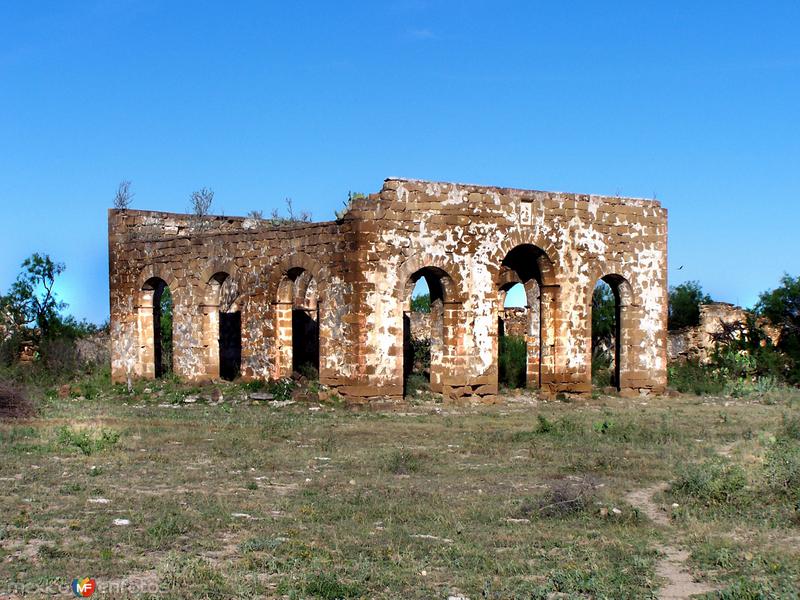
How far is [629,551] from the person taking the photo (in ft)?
23.3

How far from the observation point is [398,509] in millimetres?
8516

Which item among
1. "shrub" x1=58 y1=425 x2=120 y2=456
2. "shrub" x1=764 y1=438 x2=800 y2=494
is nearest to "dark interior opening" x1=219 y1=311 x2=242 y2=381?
"shrub" x1=58 y1=425 x2=120 y2=456

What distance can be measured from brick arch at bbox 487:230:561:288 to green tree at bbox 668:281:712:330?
757 centimetres

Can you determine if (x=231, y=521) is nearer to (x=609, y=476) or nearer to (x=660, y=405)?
(x=609, y=476)

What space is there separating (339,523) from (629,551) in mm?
2377

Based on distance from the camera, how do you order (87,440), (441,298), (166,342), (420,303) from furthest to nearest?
(420,303)
(166,342)
(441,298)
(87,440)

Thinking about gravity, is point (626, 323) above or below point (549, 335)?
above

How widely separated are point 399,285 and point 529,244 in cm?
301

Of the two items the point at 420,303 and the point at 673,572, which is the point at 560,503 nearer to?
Answer: the point at 673,572

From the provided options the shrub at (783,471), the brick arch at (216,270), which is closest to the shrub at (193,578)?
the shrub at (783,471)

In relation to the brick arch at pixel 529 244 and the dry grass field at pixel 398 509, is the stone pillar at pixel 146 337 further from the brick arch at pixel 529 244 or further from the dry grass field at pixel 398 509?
the brick arch at pixel 529 244

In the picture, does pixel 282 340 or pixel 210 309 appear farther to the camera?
pixel 210 309

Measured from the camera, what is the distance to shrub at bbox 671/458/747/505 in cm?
880

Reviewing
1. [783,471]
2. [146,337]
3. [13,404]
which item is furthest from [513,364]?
[783,471]
